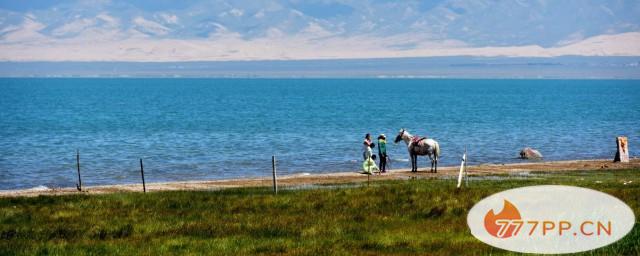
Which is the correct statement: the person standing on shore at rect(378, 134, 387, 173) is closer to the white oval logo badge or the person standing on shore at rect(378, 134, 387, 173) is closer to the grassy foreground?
the grassy foreground

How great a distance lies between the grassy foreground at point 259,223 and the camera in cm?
1927

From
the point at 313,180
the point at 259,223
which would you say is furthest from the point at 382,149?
the point at 259,223

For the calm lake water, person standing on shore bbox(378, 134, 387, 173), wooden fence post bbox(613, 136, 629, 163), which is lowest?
the calm lake water

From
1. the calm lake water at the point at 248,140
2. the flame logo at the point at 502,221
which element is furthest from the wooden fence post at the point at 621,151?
the flame logo at the point at 502,221

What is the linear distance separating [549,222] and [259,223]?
20.8 feet

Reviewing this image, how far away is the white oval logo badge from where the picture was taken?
18.0 m

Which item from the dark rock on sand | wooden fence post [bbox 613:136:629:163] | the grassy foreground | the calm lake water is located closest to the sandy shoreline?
wooden fence post [bbox 613:136:629:163]

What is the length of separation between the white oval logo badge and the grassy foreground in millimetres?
301

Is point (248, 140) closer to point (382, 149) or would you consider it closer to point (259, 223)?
point (382, 149)

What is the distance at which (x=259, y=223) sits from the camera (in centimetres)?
2269

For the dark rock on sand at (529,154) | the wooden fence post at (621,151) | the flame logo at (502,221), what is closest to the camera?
the flame logo at (502,221)

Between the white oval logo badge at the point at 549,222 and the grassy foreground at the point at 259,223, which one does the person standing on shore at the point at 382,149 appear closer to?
the grassy foreground at the point at 259,223

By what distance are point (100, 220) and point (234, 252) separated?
5686 mm

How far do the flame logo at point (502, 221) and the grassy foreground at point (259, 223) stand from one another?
0.43 metres
